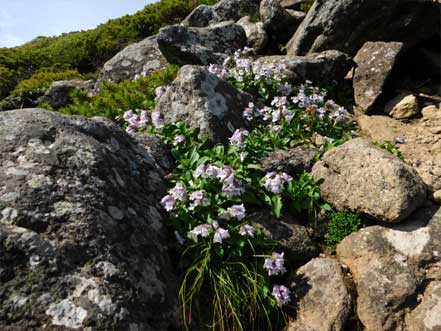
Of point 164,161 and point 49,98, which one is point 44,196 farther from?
point 49,98

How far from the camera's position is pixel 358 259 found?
4.91 metres

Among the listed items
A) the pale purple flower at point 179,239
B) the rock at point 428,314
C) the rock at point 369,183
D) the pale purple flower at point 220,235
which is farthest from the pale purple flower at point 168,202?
the rock at point 428,314

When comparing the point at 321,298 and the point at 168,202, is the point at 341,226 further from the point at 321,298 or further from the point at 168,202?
the point at 168,202

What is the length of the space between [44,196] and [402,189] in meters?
3.99

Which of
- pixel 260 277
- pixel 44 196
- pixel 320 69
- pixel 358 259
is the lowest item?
pixel 358 259

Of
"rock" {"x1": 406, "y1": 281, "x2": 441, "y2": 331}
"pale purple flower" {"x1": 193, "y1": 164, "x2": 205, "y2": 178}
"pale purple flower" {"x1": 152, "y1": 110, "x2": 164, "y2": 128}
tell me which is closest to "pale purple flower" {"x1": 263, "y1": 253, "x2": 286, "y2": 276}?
"pale purple flower" {"x1": 193, "y1": 164, "x2": 205, "y2": 178}

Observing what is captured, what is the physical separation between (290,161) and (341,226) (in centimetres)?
116

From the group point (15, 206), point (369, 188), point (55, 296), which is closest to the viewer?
point (55, 296)

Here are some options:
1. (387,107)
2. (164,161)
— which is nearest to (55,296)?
(164,161)

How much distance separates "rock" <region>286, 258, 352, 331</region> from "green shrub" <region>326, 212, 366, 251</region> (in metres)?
0.47

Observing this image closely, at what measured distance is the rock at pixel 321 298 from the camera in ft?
14.4

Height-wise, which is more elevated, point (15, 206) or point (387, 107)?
point (15, 206)

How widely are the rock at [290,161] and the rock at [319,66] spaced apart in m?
3.24

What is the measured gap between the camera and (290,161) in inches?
229
